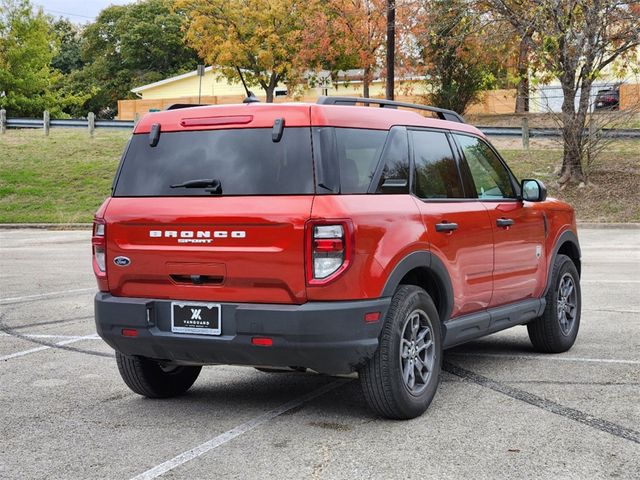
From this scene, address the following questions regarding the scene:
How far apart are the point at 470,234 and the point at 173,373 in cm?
227

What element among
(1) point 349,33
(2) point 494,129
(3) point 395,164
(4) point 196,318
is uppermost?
(1) point 349,33

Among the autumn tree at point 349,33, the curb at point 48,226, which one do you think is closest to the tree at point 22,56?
the autumn tree at point 349,33

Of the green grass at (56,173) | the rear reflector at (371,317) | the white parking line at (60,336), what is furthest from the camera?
the green grass at (56,173)

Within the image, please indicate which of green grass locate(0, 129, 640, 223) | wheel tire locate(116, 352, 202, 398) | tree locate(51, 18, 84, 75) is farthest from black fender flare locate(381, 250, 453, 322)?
tree locate(51, 18, 84, 75)

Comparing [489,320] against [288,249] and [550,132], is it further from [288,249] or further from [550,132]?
[550,132]

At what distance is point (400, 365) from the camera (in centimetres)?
576

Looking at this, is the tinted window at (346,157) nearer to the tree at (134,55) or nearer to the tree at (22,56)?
the tree at (22,56)

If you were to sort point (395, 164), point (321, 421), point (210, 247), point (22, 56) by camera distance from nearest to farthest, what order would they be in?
1. point (210, 247)
2. point (321, 421)
3. point (395, 164)
4. point (22, 56)

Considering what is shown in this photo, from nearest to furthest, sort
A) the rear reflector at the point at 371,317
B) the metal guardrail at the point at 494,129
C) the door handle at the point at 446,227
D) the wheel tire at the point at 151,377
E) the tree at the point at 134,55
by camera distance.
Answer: the rear reflector at the point at 371,317 → the door handle at the point at 446,227 → the wheel tire at the point at 151,377 → the metal guardrail at the point at 494,129 → the tree at the point at 134,55

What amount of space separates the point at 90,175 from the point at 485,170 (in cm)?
2864

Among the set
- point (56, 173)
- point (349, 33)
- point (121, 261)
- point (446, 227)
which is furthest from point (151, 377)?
point (349, 33)

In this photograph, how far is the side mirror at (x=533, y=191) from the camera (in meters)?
7.60

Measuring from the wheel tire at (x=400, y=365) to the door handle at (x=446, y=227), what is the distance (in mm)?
458

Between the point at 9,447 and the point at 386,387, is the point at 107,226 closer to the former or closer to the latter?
the point at 9,447
